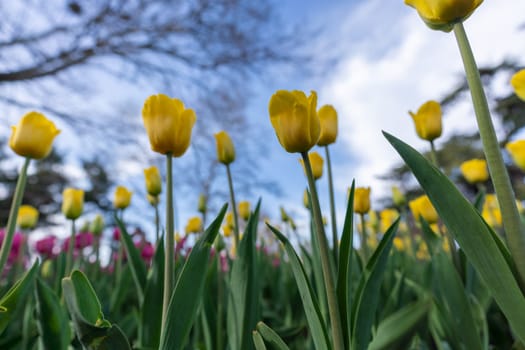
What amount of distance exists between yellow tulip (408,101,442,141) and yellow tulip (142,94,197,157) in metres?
0.56

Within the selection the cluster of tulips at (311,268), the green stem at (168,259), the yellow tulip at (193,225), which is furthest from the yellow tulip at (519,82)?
the yellow tulip at (193,225)

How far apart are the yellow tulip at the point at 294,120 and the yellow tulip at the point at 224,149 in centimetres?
43

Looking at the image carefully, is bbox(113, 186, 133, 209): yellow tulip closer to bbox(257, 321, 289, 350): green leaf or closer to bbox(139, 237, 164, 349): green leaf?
bbox(139, 237, 164, 349): green leaf

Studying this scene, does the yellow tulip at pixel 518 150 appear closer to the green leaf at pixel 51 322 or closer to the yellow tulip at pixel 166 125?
the yellow tulip at pixel 166 125

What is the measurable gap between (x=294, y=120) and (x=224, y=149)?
461mm

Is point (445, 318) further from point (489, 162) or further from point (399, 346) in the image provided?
point (489, 162)

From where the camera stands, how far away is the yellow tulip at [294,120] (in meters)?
0.50

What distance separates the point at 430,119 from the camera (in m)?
0.84

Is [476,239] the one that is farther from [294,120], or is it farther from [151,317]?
[151,317]

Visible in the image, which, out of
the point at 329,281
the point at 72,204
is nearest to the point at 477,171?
the point at 329,281

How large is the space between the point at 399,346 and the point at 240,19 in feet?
23.5

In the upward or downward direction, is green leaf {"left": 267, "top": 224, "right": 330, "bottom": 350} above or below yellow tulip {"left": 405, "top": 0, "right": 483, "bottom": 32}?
below

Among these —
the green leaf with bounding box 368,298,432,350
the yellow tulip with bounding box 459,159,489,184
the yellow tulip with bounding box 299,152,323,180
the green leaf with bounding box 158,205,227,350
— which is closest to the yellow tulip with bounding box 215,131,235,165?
the yellow tulip with bounding box 299,152,323,180

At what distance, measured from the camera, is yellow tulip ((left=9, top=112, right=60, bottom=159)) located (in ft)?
2.53
